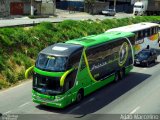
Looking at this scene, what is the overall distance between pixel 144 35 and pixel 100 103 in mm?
20458

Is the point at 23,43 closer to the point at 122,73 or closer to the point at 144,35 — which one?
the point at 122,73

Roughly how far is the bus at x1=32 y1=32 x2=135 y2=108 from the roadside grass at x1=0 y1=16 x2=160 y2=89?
625 centimetres

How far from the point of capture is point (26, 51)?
34250mm

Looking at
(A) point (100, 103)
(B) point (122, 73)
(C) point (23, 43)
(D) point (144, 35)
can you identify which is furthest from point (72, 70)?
(D) point (144, 35)

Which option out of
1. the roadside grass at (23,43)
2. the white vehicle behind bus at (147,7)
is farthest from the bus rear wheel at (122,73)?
the white vehicle behind bus at (147,7)

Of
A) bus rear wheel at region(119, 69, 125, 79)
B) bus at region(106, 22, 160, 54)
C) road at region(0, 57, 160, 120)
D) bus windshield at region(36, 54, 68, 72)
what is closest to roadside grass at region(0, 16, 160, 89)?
road at region(0, 57, 160, 120)

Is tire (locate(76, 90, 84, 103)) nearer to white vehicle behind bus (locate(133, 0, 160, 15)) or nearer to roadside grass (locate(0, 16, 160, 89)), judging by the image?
roadside grass (locate(0, 16, 160, 89))

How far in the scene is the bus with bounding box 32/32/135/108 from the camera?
73.7 ft

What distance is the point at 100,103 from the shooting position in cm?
2467

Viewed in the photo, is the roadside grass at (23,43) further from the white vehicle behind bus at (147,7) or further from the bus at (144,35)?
the white vehicle behind bus at (147,7)

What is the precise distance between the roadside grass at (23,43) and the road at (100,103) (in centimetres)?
171

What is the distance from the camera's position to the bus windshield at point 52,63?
22.5 m

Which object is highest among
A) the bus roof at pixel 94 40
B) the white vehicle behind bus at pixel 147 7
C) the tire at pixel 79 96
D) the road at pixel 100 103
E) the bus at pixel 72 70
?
the white vehicle behind bus at pixel 147 7

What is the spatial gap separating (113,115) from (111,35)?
10049mm
